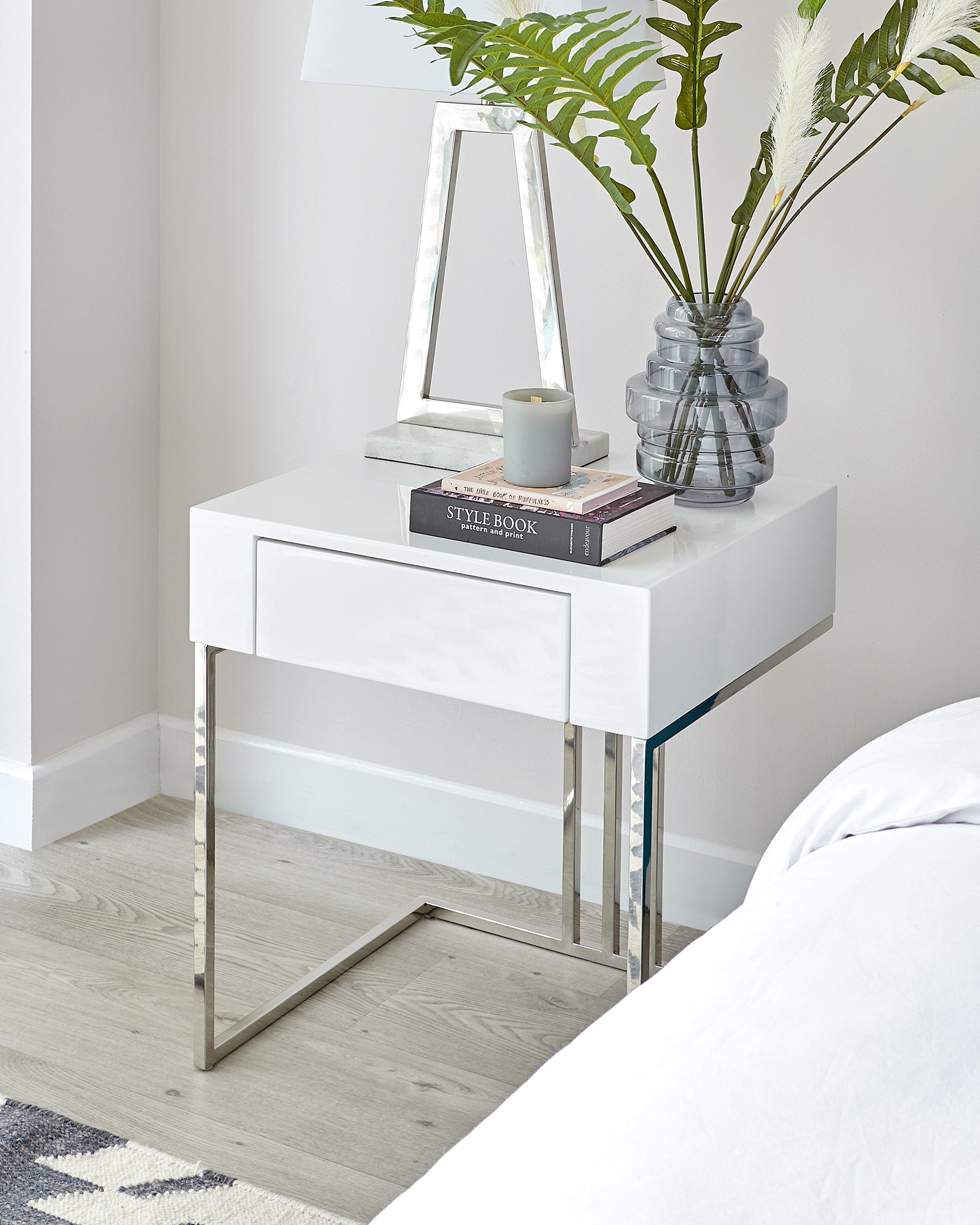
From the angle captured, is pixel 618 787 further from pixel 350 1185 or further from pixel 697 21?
pixel 697 21

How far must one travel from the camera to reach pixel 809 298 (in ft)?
5.21

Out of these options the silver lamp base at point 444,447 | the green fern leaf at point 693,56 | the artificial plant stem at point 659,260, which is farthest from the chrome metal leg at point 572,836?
the green fern leaf at point 693,56

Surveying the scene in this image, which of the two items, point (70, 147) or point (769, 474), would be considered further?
point (70, 147)

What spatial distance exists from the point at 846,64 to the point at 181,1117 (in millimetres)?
1152

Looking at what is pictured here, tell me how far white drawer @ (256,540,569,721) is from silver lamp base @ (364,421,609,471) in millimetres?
229

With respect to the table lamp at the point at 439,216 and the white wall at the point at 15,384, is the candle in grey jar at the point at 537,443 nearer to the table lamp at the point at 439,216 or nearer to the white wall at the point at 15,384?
the table lamp at the point at 439,216

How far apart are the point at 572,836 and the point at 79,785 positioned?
74 centimetres

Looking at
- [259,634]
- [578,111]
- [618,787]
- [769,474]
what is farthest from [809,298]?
[259,634]

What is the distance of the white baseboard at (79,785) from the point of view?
1.97 meters

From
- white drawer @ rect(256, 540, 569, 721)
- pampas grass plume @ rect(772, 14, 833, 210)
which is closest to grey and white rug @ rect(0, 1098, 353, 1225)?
white drawer @ rect(256, 540, 569, 721)

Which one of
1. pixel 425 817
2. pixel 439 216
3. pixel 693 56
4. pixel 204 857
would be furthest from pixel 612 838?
pixel 693 56

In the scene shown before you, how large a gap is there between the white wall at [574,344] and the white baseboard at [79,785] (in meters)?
0.09

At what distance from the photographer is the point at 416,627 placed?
1.25m

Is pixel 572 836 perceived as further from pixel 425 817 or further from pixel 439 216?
pixel 439 216
